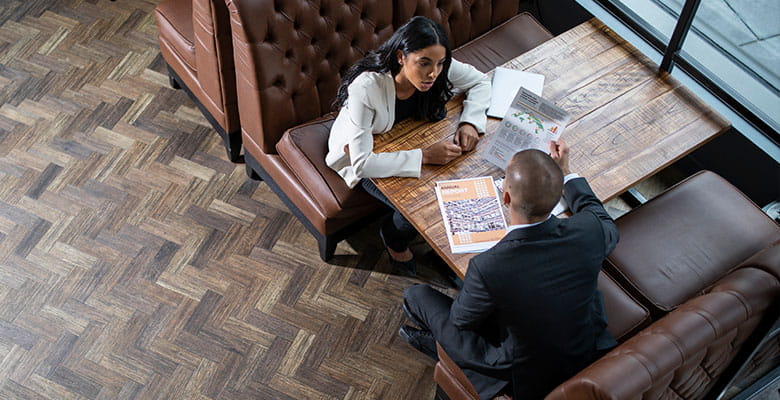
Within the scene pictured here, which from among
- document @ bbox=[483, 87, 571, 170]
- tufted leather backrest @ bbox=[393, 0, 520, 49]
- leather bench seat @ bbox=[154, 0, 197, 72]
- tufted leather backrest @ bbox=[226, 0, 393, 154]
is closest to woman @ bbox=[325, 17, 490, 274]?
document @ bbox=[483, 87, 571, 170]

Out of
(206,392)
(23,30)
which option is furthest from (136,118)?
(206,392)

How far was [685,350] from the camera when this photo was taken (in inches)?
81.5

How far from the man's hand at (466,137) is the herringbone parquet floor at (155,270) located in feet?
2.84

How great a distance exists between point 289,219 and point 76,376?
1.17 m

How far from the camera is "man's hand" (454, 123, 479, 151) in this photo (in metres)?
2.89

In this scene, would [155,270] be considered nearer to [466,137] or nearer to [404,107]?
[404,107]

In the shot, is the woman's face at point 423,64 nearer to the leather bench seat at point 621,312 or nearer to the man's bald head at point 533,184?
the man's bald head at point 533,184

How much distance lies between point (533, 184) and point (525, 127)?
23.7 inches

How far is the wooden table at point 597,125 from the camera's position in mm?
2803

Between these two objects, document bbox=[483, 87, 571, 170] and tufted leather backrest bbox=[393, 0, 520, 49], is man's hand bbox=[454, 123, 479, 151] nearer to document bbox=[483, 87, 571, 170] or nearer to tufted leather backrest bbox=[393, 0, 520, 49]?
document bbox=[483, 87, 571, 170]

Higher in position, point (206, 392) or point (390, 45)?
point (390, 45)

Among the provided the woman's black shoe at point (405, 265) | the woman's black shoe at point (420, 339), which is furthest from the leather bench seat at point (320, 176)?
the woman's black shoe at point (420, 339)

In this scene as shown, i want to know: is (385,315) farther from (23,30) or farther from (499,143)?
(23,30)

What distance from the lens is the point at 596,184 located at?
9.27 ft
